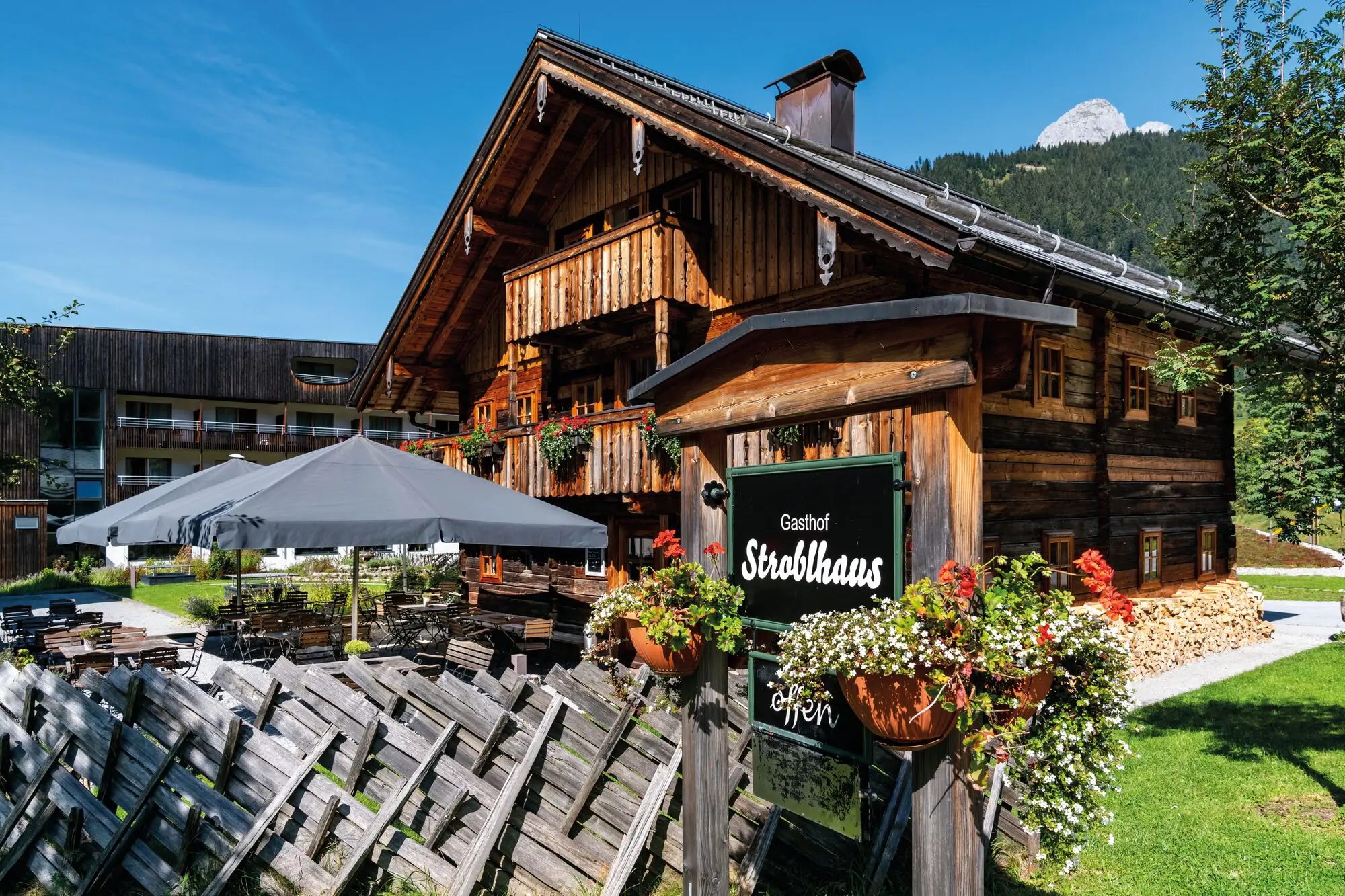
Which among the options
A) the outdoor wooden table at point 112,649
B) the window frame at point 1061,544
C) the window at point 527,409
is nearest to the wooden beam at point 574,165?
the window at point 527,409

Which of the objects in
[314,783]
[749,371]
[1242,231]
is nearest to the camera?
[749,371]

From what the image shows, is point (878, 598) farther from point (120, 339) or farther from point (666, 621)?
point (120, 339)

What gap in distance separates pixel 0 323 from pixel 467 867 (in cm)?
1638

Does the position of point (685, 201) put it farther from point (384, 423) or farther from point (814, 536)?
point (384, 423)

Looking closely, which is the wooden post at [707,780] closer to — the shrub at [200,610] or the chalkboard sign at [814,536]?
the chalkboard sign at [814,536]

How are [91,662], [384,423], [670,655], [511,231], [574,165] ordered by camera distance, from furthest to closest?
[384,423] < [511,231] < [574,165] < [91,662] < [670,655]

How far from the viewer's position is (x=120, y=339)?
137ft

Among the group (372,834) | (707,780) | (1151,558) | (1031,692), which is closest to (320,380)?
(1151,558)

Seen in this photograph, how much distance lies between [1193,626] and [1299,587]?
1692cm

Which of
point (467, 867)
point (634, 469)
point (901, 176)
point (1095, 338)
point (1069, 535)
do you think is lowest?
point (467, 867)

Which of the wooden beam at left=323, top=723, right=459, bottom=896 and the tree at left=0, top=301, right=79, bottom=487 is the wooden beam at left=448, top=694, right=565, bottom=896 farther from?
the tree at left=0, top=301, right=79, bottom=487

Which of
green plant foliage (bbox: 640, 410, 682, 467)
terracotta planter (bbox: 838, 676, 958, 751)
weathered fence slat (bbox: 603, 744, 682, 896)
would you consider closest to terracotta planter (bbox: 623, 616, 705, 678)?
weathered fence slat (bbox: 603, 744, 682, 896)

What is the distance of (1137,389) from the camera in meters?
14.1

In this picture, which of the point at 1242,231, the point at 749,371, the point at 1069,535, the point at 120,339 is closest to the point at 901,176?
the point at 1069,535
